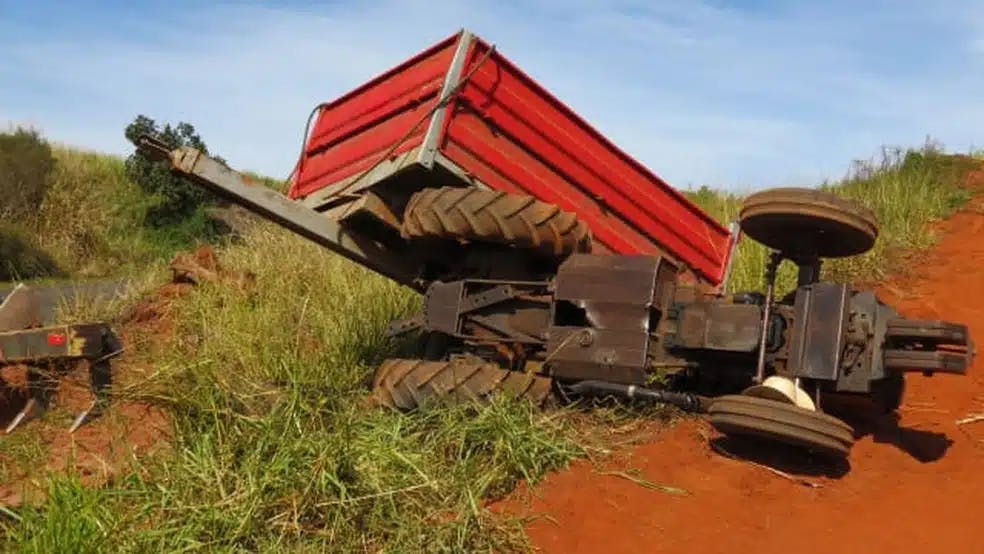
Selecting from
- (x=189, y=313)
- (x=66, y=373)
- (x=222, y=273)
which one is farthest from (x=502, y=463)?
(x=222, y=273)

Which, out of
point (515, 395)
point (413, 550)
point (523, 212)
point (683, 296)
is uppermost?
point (523, 212)

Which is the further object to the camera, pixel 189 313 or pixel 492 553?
pixel 189 313

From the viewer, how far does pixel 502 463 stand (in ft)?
14.4

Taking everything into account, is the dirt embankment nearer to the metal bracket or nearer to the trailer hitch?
the trailer hitch

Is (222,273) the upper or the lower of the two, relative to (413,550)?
upper

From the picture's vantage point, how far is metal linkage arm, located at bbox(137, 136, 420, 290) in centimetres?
570

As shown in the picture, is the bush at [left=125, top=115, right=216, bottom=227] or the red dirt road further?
the bush at [left=125, top=115, right=216, bottom=227]

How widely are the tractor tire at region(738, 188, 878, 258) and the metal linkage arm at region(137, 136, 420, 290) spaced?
2.43 metres

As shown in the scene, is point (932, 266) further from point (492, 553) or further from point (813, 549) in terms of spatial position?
point (492, 553)

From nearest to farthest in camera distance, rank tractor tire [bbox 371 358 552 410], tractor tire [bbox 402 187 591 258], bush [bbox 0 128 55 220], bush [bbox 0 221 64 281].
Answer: tractor tire [bbox 371 358 552 410], tractor tire [bbox 402 187 591 258], bush [bbox 0 221 64 281], bush [bbox 0 128 55 220]

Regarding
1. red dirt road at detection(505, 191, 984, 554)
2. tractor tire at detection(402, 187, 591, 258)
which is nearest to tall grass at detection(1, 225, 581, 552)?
red dirt road at detection(505, 191, 984, 554)

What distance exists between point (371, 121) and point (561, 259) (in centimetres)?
166

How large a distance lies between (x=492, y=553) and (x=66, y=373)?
3.47m

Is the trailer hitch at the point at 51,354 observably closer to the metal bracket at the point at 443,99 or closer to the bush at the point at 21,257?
the metal bracket at the point at 443,99
